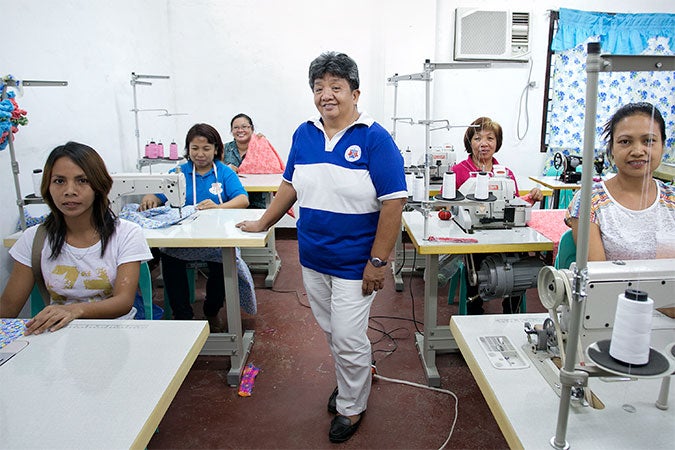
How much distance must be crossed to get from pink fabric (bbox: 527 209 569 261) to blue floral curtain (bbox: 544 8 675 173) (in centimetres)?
266

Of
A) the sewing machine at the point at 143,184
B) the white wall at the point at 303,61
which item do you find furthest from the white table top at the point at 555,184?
the sewing machine at the point at 143,184

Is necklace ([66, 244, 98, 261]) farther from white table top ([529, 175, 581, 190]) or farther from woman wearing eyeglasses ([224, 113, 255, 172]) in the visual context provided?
white table top ([529, 175, 581, 190])

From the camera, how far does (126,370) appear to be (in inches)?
44.9

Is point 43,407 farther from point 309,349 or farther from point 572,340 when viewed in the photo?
point 309,349

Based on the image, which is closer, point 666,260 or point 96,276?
point 666,260

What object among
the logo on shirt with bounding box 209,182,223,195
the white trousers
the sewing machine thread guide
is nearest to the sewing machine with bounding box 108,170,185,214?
the logo on shirt with bounding box 209,182,223,195

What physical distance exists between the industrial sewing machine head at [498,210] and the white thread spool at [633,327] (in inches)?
60.6

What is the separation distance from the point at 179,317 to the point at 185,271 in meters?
0.27

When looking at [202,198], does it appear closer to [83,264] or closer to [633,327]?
[83,264]

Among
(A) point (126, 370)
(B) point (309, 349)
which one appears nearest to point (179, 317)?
(B) point (309, 349)

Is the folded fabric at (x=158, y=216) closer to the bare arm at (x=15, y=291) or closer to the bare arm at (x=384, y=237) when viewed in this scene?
the bare arm at (x=15, y=291)

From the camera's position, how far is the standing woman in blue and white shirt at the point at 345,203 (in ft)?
5.77

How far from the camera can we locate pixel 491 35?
497 centimetres

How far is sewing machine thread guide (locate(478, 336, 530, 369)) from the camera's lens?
3.87ft
